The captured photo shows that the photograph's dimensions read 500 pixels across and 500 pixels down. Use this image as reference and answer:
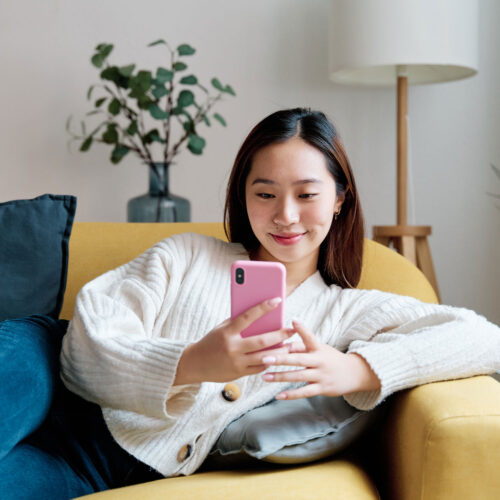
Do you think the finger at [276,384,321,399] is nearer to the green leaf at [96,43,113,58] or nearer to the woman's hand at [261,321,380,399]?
the woman's hand at [261,321,380,399]

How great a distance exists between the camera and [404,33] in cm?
197

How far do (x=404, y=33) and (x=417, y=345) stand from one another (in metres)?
1.26

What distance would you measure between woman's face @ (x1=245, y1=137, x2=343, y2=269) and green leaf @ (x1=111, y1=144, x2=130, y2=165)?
3.74ft

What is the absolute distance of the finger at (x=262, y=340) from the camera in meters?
0.91

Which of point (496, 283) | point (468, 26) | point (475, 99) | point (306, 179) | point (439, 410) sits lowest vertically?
point (496, 283)

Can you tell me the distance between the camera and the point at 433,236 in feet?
8.05

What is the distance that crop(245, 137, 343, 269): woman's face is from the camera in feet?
3.84

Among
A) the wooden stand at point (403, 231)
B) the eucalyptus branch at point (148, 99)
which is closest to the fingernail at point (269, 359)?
the wooden stand at point (403, 231)

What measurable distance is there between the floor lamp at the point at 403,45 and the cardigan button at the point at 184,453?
1.21 meters

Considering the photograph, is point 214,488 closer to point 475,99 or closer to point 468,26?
point 468,26

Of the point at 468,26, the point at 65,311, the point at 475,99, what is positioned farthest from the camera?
the point at 475,99

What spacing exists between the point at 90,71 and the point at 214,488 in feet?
6.49

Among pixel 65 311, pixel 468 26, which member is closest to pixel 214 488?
pixel 65 311

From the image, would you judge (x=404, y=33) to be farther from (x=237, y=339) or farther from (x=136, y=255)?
(x=237, y=339)
